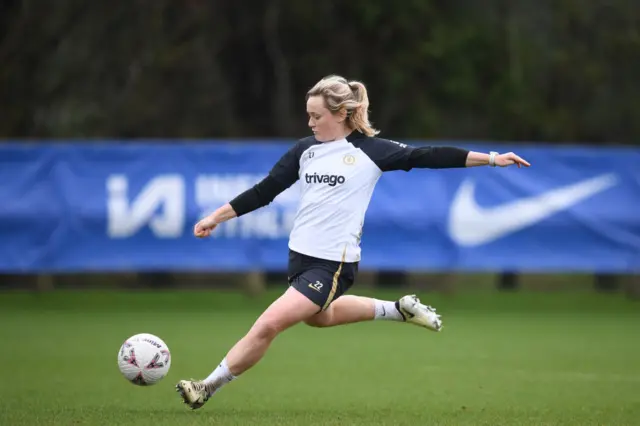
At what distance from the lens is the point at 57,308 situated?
1711 cm

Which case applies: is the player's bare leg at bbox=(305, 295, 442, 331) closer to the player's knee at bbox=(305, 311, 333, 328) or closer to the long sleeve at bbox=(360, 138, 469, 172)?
the player's knee at bbox=(305, 311, 333, 328)

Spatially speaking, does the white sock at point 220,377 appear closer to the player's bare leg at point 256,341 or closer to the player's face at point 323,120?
the player's bare leg at point 256,341

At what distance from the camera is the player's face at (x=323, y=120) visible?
743 centimetres

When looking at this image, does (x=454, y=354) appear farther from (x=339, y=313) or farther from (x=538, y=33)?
(x=538, y=33)

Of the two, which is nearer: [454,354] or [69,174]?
[454,354]

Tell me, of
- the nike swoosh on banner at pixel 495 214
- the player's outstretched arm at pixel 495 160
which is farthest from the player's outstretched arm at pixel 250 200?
the nike swoosh on banner at pixel 495 214

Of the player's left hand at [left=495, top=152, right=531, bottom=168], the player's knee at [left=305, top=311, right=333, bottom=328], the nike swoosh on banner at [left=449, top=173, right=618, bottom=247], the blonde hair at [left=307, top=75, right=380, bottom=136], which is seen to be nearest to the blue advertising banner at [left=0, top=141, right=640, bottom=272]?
the nike swoosh on banner at [left=449, top=173, right=618, bottom=247]

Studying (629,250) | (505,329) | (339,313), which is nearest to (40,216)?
(505,329)

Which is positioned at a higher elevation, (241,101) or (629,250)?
(241,101)

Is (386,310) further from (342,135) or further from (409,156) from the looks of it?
(342,135)

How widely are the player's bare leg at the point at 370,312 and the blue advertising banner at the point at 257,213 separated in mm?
8693

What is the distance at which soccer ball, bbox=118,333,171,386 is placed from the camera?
7500 mm

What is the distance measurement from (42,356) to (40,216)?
5.85 metres

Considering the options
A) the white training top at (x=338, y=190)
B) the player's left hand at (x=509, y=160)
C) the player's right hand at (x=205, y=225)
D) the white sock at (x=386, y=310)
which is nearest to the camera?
the player's left hand at (x=509, y=160)
